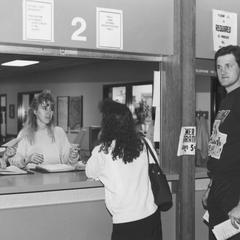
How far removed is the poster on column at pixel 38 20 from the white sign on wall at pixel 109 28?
296mm

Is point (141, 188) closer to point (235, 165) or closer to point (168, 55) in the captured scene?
point (235, 165)

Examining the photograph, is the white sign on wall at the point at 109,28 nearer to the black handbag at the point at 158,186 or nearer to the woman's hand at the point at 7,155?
the black handbag at the point at 158,186

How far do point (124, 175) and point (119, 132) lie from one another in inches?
8.9

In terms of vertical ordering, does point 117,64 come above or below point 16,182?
above

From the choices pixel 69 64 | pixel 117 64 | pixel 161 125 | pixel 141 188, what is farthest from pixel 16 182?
pixel 69 64

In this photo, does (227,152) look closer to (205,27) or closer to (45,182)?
(45,182)

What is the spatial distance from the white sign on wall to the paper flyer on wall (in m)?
0.67

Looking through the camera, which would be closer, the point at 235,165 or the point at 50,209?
the point at 235,165

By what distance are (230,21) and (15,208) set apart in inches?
76.0

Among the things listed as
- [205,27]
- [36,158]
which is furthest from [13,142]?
[205,27]

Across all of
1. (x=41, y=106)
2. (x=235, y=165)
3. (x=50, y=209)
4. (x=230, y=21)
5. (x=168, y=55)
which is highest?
(x=230, y=21)

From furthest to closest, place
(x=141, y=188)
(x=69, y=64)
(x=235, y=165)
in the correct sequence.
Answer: (x=69, y=64) → (x=141, y=188) → (x=235, y=165)

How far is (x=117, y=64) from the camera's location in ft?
28.6

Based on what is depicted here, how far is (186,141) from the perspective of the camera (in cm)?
286
